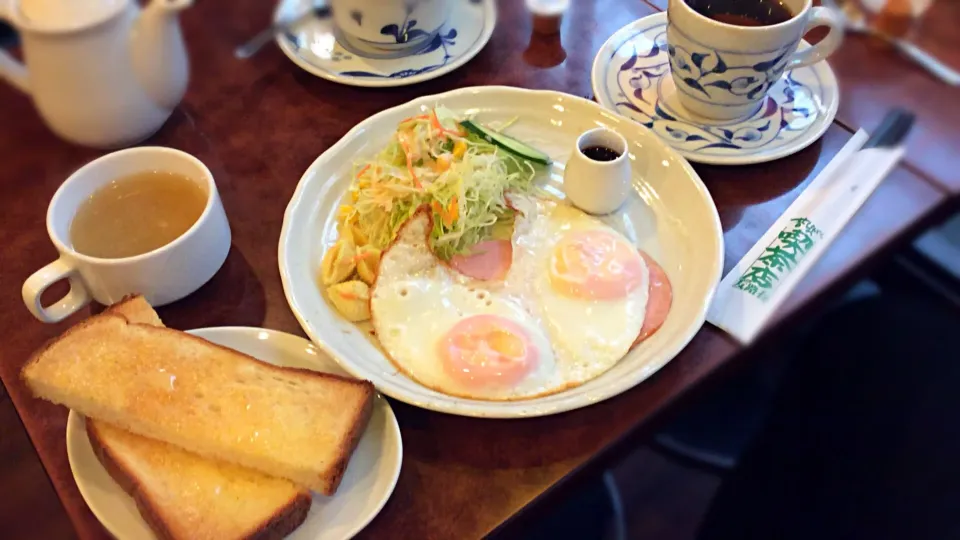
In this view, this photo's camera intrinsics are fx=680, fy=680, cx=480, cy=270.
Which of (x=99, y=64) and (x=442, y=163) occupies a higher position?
(x=99, y=64)

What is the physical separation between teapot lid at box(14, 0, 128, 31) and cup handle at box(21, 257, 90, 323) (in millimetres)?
289

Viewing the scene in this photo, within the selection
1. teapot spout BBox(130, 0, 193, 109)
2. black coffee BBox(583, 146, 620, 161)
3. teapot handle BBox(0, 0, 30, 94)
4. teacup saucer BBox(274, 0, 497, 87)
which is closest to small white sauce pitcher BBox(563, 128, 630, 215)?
black coffee BBox(583, 146, 620, 161)

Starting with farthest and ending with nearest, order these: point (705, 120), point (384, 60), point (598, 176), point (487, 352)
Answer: point (384, 60)
point (705, 120)
point (598, 176)
point (487, 352)

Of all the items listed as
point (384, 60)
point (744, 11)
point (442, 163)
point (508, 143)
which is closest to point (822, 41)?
point (744, 11)

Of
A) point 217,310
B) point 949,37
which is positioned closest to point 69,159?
point 217,310

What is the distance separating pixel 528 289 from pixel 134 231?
1.65 ft

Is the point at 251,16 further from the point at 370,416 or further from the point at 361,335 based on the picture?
the point at 370,416

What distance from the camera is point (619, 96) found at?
1.11 metres

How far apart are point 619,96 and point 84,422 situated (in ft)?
2.87

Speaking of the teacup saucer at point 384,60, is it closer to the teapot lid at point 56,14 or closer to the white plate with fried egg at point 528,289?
the white plate with fried egg at point 528,289

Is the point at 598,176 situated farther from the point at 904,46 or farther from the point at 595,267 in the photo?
the point at 904,46

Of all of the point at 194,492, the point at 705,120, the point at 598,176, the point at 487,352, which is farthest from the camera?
the point at 705,120

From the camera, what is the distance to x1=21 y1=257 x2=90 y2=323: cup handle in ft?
2.44

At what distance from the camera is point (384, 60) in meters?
1.18
